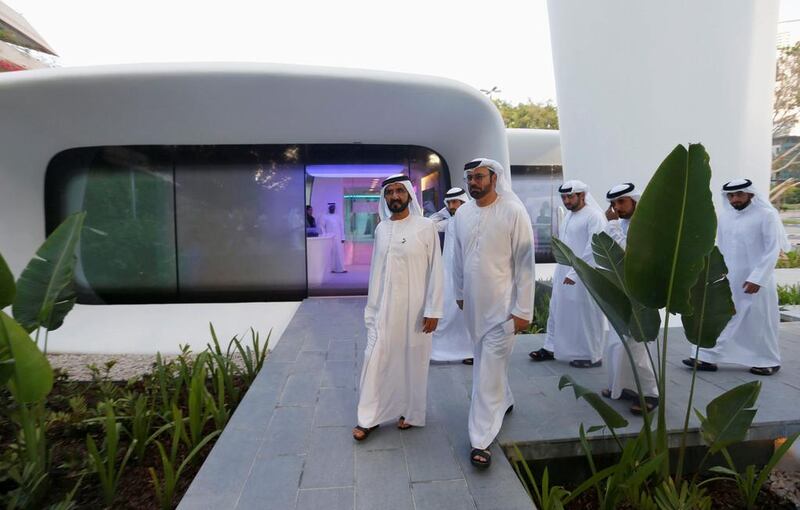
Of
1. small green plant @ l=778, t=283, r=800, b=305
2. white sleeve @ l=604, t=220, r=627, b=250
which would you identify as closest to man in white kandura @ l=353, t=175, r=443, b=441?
white sleeve @ l=604, t=220, r=627, b=250

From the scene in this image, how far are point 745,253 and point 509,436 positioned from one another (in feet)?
11.2

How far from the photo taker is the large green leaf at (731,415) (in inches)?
92.0

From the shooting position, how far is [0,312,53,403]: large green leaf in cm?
225

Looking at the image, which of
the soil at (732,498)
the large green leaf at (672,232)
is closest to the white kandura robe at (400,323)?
the soil at (732,498)

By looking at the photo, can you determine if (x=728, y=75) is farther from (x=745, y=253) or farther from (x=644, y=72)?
(x=745, y=253)

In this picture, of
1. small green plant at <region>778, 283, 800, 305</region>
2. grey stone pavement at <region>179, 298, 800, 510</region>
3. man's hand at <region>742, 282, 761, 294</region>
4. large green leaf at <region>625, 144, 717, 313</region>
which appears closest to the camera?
large green leaf at <region>625, 144, 717, 313</region>

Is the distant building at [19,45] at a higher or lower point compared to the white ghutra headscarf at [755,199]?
higher

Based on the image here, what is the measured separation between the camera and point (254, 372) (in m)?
4.66

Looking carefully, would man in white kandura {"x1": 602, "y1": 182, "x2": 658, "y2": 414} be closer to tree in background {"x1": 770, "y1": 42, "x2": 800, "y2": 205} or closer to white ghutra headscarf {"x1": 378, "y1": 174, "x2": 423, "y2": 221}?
white ghutra headscarf {"x1": 378, "y1": 174, "x2": 423, "y2": 221}

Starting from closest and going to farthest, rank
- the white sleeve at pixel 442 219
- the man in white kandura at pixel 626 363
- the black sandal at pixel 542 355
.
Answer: the man in white kandura at pixel 626 363 → the black sandal at pixel 542 355 → the white sleeve at pixel 442 219

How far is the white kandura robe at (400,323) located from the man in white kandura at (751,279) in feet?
10.4

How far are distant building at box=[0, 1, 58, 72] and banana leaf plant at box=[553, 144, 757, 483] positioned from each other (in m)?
32.0

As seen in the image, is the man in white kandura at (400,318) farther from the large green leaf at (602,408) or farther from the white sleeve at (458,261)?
the large green leaf at (602,408)

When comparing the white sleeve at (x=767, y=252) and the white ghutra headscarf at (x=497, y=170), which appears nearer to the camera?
the white ghutra headscarf at (x=497, y=170)
